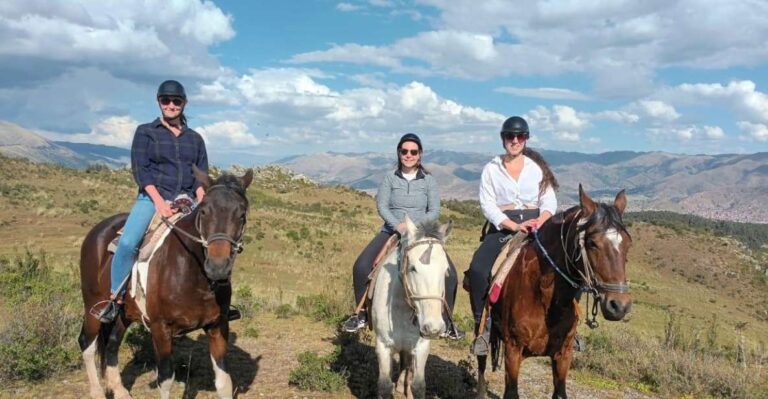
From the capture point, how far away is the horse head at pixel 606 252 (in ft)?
12.7

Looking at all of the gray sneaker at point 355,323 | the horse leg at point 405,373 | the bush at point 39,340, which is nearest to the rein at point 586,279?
the horse leg at point 405,373

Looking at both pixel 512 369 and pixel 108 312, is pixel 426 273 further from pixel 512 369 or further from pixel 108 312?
pixel 108 312

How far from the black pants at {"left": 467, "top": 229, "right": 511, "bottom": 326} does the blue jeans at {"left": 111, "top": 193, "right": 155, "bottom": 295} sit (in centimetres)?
363

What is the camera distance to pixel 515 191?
584 cm

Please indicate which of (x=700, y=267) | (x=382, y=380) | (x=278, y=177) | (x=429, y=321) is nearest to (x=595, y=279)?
(x=429, y=321)

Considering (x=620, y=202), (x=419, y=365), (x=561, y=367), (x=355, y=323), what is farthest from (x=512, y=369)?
(x=620, y=202)

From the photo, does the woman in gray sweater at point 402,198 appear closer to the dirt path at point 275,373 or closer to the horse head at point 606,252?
the dirt path at point 275,373

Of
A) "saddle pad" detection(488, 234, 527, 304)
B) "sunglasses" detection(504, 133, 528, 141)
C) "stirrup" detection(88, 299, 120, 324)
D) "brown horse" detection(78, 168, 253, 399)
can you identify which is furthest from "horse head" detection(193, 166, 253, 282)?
"sunglasses" detection(504, 133, 528, 141)

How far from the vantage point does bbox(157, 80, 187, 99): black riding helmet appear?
531 centimetres

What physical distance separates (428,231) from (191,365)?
4.68m

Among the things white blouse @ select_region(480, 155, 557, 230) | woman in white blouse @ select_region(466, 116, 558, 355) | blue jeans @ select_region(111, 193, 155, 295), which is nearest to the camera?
blue jeans @ select_region(111, 193, 155, 295)

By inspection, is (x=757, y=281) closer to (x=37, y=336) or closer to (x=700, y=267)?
(x=700, y=267)

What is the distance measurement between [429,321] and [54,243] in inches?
938

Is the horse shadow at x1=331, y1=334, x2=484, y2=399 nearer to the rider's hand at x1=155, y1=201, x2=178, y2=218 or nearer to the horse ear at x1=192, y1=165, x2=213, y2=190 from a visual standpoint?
the rider's hand at x1=155, y1=201, x2=178, y2=218
